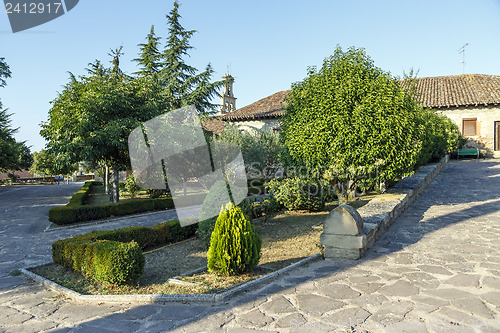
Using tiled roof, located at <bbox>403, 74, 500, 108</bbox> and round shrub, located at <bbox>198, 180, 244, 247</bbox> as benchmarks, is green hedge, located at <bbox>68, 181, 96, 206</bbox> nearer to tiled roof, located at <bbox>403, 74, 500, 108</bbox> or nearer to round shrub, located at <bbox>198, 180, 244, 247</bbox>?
round shrub, located at <bbox>198, 180, 244, 247</bbox>

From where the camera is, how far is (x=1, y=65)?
20125mm

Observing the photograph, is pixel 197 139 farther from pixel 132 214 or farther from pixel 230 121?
pixel 230 121

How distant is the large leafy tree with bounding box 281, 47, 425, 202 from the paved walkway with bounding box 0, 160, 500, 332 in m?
1.92

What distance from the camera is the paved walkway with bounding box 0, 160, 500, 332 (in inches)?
143

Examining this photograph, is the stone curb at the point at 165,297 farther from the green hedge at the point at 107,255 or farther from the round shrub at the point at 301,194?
the round shrub at the point at 301,194

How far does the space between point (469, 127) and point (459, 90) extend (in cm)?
363

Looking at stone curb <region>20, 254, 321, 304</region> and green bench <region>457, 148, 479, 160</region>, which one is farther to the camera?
green bench <region>457, 148, 479, 160</region>

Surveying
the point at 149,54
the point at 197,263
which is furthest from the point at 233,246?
the point at 149,54

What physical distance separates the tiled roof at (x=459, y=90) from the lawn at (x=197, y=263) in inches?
864

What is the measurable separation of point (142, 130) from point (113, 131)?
1.26 m

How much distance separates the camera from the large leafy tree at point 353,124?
772 cm

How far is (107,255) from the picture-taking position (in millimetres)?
5328

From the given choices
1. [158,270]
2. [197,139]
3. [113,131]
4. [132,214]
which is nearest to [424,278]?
[158,270]

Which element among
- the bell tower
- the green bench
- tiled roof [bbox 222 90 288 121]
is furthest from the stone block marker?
the bell tower
